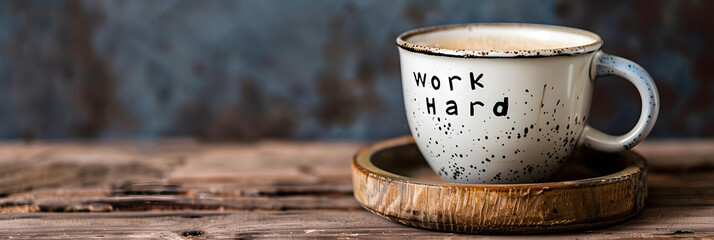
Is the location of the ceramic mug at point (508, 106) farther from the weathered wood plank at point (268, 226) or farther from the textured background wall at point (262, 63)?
the textured background wall at point (262, 63)

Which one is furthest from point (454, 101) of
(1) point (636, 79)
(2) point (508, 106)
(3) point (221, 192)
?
(3) point (221, 192)

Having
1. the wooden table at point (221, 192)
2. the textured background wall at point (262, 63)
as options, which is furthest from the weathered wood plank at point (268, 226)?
the textured background wall at point (262, 63)

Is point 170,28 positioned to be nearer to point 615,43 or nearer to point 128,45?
point 128,45

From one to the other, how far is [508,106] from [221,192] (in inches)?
11.5

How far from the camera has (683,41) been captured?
902 mm

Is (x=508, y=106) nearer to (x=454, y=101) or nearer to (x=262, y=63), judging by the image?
(x=454, y=101)

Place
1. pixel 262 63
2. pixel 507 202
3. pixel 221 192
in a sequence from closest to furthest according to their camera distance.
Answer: pixel 507 202
pixel 221 192
pixel 262 63

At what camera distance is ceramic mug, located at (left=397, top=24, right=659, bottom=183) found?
1.81ft

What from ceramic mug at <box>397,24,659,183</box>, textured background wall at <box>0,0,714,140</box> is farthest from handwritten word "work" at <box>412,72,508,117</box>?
textured background wall at <box>0,0,714,140</box>

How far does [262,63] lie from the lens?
0.92 meters

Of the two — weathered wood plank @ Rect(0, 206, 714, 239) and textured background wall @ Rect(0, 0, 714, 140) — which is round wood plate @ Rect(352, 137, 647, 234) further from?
textured background wall @ Rect(0, 0, 714, 140)

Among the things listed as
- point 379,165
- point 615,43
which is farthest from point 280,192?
point 615,43

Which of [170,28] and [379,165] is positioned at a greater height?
[170,28]

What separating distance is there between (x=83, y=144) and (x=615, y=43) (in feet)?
2.13
